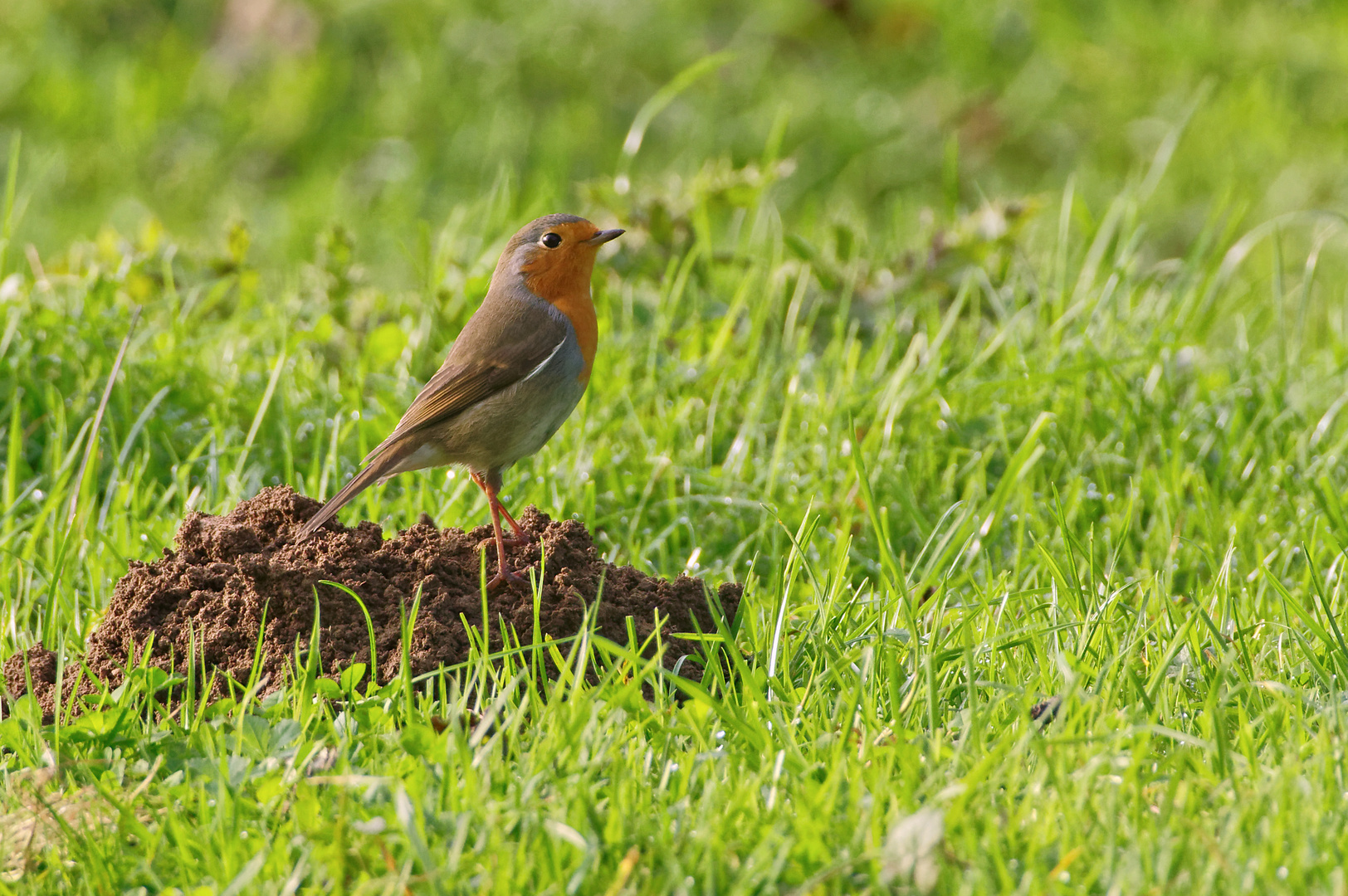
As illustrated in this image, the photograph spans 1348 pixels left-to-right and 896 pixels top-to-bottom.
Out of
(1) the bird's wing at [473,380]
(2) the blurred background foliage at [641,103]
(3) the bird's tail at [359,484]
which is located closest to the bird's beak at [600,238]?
(1) the bird's wing at [473,380]

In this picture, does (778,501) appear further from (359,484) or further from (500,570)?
(359,484)

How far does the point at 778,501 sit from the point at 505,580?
4.54 feet

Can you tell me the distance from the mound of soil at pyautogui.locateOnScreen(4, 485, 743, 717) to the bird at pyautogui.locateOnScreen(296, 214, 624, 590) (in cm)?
15

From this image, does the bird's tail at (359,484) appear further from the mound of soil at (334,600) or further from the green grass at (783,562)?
the green grass at (783,562)

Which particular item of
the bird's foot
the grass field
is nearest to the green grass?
the grass field

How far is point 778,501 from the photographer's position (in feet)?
15.2

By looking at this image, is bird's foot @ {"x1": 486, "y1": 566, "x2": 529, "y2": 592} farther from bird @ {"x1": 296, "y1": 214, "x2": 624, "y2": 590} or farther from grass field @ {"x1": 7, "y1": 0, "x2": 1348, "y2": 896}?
grass field @ {"x1": 7, "y1": 0, "x2": 1348, "y2": 896}

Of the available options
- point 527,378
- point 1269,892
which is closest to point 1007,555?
point 527,378

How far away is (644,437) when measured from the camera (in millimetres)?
4828

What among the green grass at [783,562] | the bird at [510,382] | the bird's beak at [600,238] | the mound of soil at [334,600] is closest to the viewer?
the green grass at [783,562]

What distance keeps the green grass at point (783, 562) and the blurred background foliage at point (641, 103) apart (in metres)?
1.85

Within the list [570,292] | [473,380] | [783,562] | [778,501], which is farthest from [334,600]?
[778,501]

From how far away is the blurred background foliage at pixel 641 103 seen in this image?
8.96 metres

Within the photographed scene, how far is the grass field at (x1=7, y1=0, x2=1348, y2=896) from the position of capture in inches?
99.5
